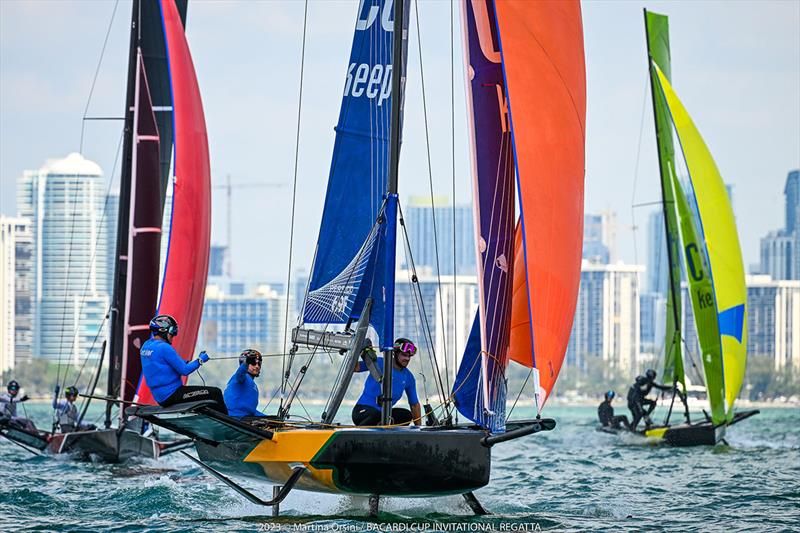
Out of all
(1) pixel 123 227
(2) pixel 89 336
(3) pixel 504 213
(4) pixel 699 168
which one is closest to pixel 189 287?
(1) pixel 123 227

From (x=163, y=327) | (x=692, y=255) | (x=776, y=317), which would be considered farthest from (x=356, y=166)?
(x=776, y=317)

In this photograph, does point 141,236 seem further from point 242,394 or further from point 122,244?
point 242,394

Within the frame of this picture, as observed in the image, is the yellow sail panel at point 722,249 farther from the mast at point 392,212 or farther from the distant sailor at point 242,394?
the distant sailor at point 242,394

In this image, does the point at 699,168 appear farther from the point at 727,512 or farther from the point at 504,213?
the point at 504,213

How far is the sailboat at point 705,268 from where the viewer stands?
24.2 m

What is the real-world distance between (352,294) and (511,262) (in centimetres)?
197

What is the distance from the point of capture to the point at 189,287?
19016 millimetres

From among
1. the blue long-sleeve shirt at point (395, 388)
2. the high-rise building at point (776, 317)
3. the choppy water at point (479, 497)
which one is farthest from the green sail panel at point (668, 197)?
the high-rise building at point (776, 317)

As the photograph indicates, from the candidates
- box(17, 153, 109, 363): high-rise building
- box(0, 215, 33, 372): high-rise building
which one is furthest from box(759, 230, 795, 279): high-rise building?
box(0, 215, 33, 372): high-rise building

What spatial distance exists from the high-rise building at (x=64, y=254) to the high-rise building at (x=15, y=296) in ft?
2.93

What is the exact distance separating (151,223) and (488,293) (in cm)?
914

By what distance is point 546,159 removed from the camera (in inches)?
466

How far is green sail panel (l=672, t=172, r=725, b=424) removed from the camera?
952 inches

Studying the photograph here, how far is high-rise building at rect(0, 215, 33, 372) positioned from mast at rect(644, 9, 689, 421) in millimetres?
119296
